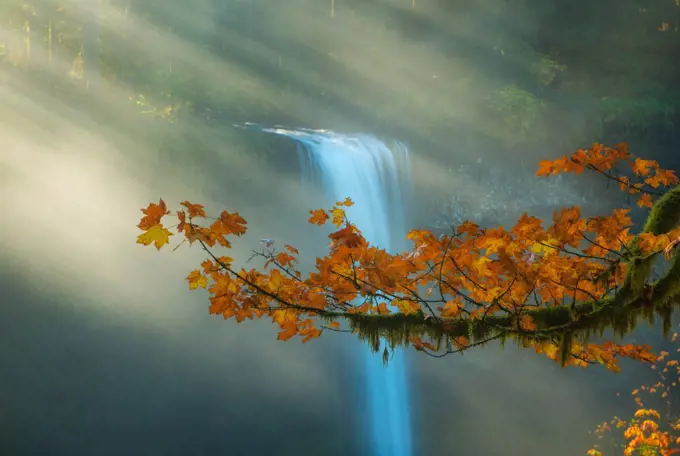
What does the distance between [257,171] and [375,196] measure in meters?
2.51

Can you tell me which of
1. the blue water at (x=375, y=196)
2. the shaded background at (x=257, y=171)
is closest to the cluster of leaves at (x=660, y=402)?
the shaded background at (x=257, y=171)

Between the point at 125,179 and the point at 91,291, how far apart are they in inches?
84.2

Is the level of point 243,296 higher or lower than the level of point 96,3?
lower

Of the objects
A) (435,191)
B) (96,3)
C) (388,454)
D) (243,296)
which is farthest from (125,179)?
(243,296)

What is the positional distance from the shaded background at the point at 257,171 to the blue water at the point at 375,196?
31 cm

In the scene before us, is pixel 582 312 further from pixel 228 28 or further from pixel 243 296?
pixel 228 28

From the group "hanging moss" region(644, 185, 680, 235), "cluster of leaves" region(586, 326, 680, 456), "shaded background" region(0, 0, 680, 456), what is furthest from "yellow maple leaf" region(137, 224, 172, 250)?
"cluster of leaves" region(586, 326, 680, 456)

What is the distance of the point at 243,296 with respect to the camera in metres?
2.25

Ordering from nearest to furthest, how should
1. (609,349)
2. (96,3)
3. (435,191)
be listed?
(609,349)
(96,3)
(435,191)

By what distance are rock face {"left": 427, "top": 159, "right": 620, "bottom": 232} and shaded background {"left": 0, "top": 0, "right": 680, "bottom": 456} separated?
1.6 inches

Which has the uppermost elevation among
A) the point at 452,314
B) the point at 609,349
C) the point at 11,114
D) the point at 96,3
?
the point at 96,3

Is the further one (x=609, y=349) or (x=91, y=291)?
(x=91, y=291)

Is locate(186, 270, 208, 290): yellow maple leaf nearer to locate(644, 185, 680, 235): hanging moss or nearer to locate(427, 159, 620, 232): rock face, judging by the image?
locate(644, 185, 680, 235): hanging moss

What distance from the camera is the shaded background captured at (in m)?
9.48
